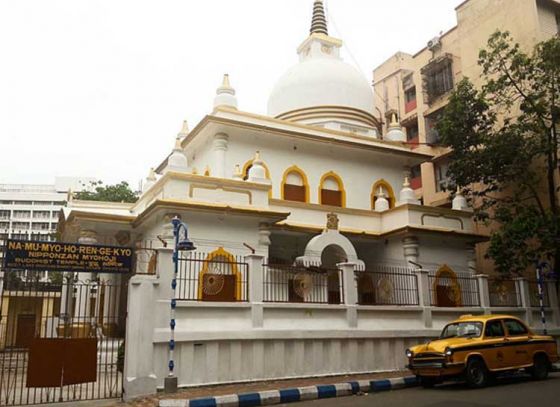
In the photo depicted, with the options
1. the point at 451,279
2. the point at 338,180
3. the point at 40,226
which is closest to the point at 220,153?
the point at 338,180

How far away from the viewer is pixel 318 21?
93.9 feet

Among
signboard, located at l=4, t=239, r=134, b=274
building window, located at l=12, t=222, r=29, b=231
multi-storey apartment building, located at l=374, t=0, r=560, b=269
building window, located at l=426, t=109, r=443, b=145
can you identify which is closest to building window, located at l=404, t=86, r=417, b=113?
multi-storey apartment building, located at l=374, t=0, r=560, b=269

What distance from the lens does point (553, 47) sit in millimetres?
18484

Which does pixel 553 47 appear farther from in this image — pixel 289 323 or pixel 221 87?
pixel 289 323

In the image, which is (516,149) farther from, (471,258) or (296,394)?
(296,394)

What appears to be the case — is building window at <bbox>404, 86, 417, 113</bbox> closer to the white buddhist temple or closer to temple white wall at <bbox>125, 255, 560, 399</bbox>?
the white buddhist temple

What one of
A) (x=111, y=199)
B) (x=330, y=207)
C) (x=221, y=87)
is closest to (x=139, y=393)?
(x=330, y=207)

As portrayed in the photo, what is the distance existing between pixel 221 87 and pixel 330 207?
640 cm

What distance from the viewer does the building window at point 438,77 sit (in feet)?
104

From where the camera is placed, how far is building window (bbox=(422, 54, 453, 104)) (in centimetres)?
3165

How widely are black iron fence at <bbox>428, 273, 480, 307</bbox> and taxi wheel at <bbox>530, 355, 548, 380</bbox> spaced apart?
390 cm

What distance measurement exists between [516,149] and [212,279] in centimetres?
1261

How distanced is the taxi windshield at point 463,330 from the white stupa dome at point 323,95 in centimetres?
1367

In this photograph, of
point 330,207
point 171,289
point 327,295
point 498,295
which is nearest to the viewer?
point 171,289
